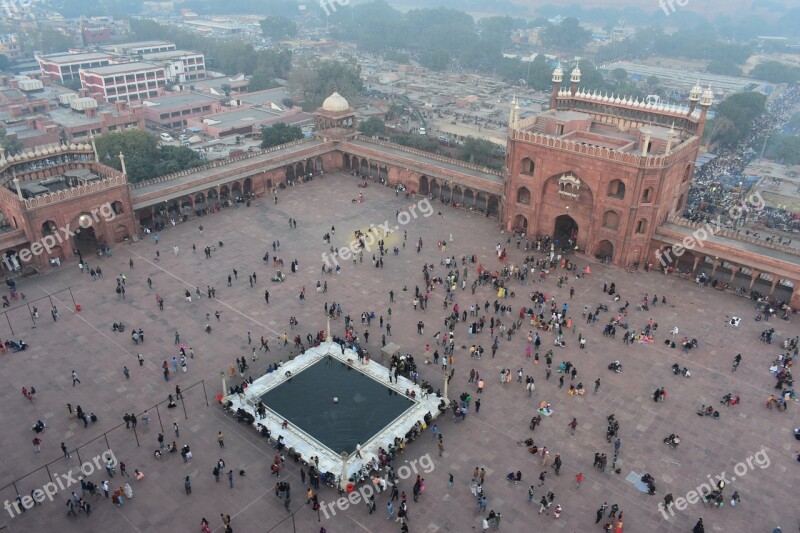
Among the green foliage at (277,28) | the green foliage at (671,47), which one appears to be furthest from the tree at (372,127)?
the green foliage at (671,47)

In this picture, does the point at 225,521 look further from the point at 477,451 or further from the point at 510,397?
the point at 510,397

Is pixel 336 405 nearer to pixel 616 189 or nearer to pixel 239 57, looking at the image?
pixel 616 189

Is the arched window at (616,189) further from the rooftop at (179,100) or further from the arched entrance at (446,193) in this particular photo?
the rooftop at (179,100)

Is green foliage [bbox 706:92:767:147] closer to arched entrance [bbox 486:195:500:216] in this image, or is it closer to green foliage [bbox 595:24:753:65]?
arched entrance [bbox 486:195:500:216]
